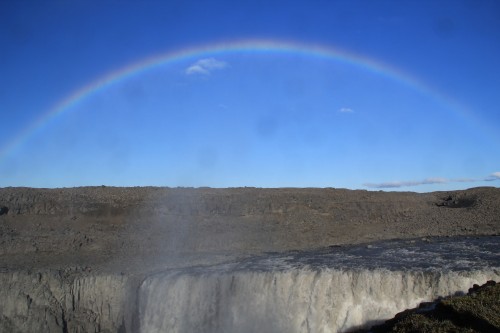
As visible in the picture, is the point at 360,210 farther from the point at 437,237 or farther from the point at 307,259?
the point at 307,259

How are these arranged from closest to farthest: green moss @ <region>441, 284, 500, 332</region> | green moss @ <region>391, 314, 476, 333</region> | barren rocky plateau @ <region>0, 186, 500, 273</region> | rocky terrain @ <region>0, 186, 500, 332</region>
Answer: green moss @ <region>391, 314, 476, 333</region> → green moss @ <region>441, 284, 500, 332</region> → rocky terrain @ <region>0, 186, 500, 332</region> → barren rocky plateau @ <region>0, 186, 500, 273</region>

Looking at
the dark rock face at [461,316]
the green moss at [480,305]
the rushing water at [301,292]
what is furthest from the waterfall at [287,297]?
the green moss at [480,305]

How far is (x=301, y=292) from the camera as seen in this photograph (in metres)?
15.8

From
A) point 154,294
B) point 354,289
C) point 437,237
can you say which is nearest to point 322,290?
point 354,289

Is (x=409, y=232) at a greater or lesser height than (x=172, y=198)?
lesser

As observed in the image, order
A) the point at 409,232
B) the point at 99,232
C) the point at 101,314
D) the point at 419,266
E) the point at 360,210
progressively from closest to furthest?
the point at 419,266, the point at 101,314, the point at 99,232, the point at 409,232, the point at 360,210

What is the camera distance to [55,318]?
18.2m

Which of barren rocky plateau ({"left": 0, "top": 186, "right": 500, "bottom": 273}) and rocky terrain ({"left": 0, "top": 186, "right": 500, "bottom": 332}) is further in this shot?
barren rocky plateau ({"left": 0, "top": 186, "right": 500, "bottom": 273})

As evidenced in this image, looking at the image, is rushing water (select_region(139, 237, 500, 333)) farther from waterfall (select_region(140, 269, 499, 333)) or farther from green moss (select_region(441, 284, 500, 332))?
green moss (select_region(441, 284, 500, 332))

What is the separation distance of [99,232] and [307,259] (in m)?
11.9

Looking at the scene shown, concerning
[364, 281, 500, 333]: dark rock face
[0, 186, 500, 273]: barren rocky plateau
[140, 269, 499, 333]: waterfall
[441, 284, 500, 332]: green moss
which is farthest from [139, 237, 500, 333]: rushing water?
[0, 186, 500, 273]: barren rocky plateau

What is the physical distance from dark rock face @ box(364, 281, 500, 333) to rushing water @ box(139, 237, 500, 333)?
1.36 meters

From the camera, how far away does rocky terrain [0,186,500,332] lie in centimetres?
1823

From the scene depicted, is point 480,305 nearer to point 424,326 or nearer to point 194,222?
point 424,326
